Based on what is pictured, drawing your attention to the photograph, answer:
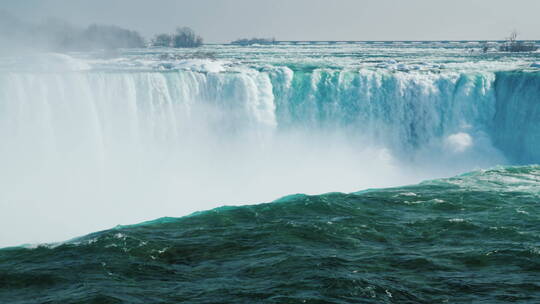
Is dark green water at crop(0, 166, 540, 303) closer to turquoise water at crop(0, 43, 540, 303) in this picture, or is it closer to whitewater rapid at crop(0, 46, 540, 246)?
turquoise water at crop(0, 43, 540, 303)

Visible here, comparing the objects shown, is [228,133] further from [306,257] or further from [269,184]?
[306,257]

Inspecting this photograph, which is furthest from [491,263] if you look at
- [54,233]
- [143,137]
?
[143,137]

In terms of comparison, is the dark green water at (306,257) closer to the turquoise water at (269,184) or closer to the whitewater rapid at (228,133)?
the turquoise water at (269,184)

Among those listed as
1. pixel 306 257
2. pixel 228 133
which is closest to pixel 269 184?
pixel 228 133

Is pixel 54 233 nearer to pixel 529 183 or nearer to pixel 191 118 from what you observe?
pixel 191 118

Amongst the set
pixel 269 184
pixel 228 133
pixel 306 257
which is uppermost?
pixel 228 133
